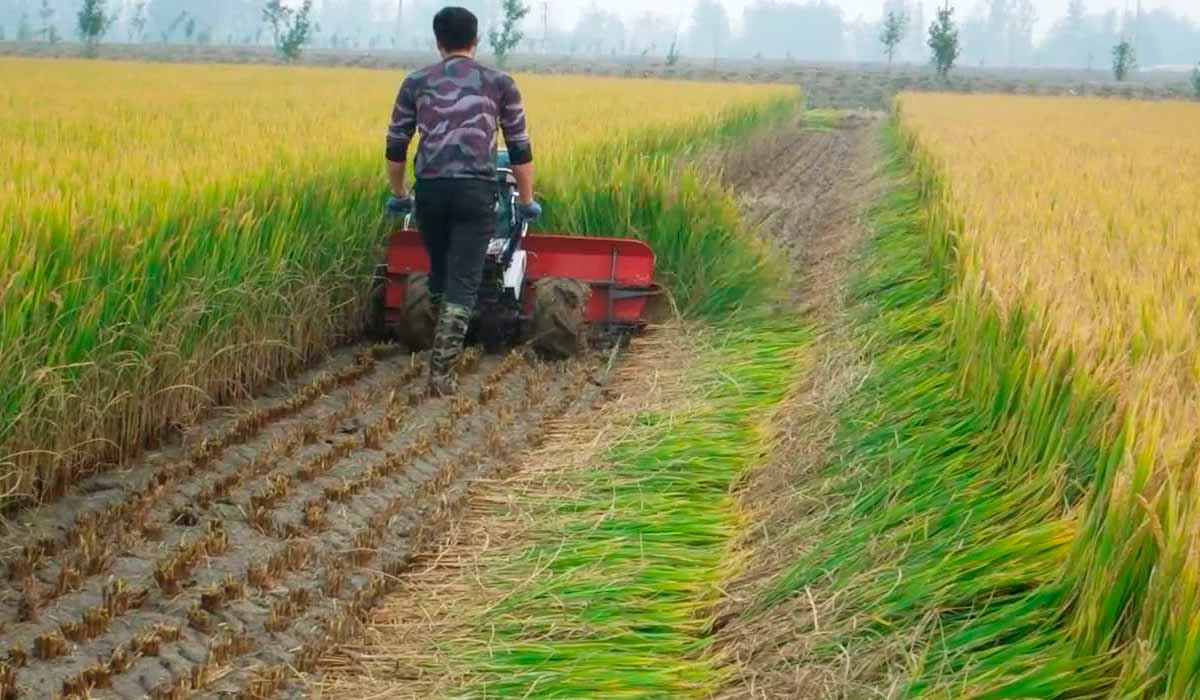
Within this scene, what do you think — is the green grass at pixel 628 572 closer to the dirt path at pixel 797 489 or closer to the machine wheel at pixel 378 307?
the dirt path at pixel 797 489

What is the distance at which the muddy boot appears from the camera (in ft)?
21.6

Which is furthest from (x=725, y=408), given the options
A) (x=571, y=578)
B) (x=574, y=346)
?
(x=571, y=578)

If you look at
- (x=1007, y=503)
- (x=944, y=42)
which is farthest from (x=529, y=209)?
(x=944, y=42)

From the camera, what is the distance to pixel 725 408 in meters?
6.40

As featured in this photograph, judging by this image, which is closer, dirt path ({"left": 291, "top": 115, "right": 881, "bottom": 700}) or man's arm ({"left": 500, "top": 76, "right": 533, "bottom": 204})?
dirt path ({"left": 291, "top": 115, "right": 881, "bottom": 700})

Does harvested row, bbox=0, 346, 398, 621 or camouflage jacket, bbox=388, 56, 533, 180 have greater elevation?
camouflage jacket, bbox=388, 56, 533, 180

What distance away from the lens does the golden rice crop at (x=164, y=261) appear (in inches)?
179

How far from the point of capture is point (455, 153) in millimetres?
6473

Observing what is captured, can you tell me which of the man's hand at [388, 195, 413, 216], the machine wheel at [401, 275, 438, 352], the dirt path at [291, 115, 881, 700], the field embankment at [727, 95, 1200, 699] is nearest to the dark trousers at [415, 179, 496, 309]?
the man's hand at [388, 195, 413, 216]

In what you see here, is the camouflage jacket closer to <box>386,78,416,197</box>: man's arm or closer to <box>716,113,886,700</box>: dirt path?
<box>386,78,416,197</box>: man's arm

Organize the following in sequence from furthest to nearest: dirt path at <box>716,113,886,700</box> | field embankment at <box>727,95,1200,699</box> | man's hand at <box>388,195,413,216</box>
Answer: man's hand at <box>388,195,413,216</box> < dirt path at <box>716,113,886,700</box> < field embankment at <box>727,95,1200,699</box>

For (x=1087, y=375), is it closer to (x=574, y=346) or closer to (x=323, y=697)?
(x=323, y=697)

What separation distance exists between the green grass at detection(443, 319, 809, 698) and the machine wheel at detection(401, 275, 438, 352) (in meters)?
1.46

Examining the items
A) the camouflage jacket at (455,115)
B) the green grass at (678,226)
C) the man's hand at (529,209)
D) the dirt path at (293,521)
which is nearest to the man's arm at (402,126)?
the camouflage jacket at (455,115)
